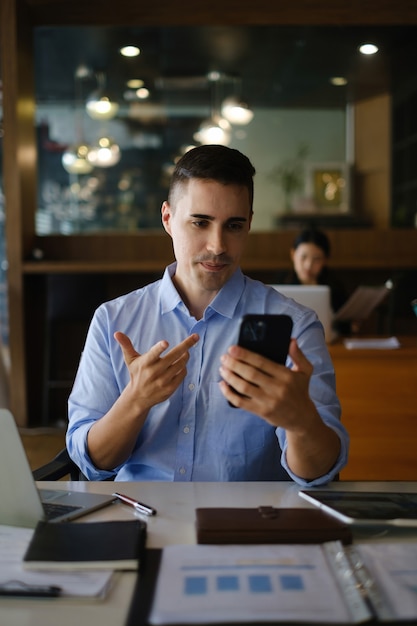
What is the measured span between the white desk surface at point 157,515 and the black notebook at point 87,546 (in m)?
0.03

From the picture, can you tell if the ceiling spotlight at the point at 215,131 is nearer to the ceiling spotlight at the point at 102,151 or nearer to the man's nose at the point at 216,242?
the ceiling spotlight at the point at 102,151

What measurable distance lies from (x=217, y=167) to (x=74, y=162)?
6326 mm

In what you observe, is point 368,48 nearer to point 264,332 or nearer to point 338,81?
point 338,81

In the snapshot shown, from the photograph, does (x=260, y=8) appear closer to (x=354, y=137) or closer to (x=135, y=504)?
(x=354, y=137)

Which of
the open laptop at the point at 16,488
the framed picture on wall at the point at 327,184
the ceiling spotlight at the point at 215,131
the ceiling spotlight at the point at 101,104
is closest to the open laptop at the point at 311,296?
the open laptop at the point at 16,488

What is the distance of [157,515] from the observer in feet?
3.76

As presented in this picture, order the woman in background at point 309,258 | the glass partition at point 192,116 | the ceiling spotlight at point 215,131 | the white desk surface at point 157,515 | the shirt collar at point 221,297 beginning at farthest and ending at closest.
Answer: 1. the ceiling spotlight at point 215,131
2. the glass partition at point 192,116
3. the woman in background at point 309,258
4. the shirt collar at point 221,297
5. the white desk surface at point 157,515

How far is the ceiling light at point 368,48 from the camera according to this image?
6957 millimetres

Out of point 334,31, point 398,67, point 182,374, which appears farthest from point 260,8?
point 182,374

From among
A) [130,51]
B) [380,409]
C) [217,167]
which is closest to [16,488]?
[217,167]

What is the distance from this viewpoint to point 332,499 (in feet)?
3.78

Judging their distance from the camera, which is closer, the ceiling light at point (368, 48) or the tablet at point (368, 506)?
the tablet at point (368, 506)

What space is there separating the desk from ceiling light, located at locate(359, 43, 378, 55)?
4778mm

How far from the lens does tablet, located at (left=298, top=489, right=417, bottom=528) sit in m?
1.03
